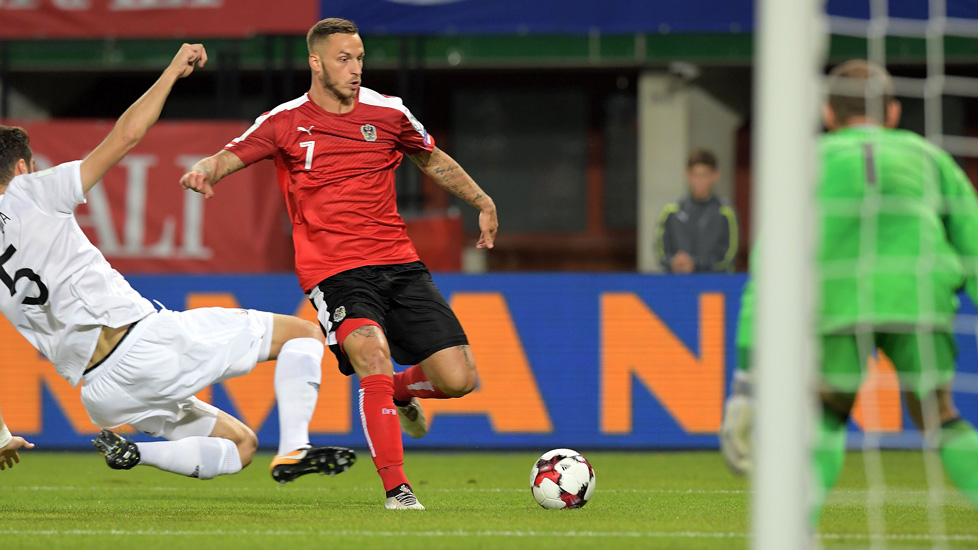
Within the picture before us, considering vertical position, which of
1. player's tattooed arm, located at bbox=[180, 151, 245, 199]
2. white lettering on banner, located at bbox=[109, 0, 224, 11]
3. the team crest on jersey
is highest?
white lettering on banner, located at bbox=[109, 0, 224, 11]

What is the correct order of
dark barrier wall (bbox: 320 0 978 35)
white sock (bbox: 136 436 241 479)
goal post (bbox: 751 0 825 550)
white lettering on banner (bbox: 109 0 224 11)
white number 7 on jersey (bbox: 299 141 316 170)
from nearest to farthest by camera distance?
goal post (bbox: 751 0 825 550) < white sock (bbox: 136 436 241 479) < white number 7 on jersey (bbox: 299 141 316 170) < dark barrier wall (bbox: 320 0 978 35) < white lettering on banner (bbox: 109 0 224 11)

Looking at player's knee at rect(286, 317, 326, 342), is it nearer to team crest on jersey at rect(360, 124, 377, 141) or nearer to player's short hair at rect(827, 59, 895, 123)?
team crest on jersey at rect(360, 124, 377, 141)

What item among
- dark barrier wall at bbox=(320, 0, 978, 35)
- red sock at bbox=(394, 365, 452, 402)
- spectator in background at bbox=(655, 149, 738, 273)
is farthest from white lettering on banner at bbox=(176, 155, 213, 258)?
red sock at bbox=(394, 365, 452, 402)

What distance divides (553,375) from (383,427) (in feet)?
13.6

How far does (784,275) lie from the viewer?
3.40 metres

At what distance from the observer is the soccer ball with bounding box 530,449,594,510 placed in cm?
572

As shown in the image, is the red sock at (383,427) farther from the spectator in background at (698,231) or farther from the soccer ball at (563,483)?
the spectator in background at (698,231)

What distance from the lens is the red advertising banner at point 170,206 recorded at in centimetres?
1069

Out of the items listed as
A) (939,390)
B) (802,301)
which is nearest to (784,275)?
(802,301)

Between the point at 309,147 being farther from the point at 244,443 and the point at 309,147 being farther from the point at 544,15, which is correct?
the point at 544,15

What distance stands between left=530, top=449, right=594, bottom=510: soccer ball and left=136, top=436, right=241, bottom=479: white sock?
1419mm

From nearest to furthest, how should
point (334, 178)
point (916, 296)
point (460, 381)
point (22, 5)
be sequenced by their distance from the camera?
point (916, 296)
point (334, 178)
point (460, 381)
point (22, 5)

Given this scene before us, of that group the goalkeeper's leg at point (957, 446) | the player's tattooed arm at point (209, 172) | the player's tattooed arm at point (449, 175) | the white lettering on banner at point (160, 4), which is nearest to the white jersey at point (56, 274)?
→ the player's tattooed arm at point (209, 172)

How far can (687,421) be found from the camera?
941cm
